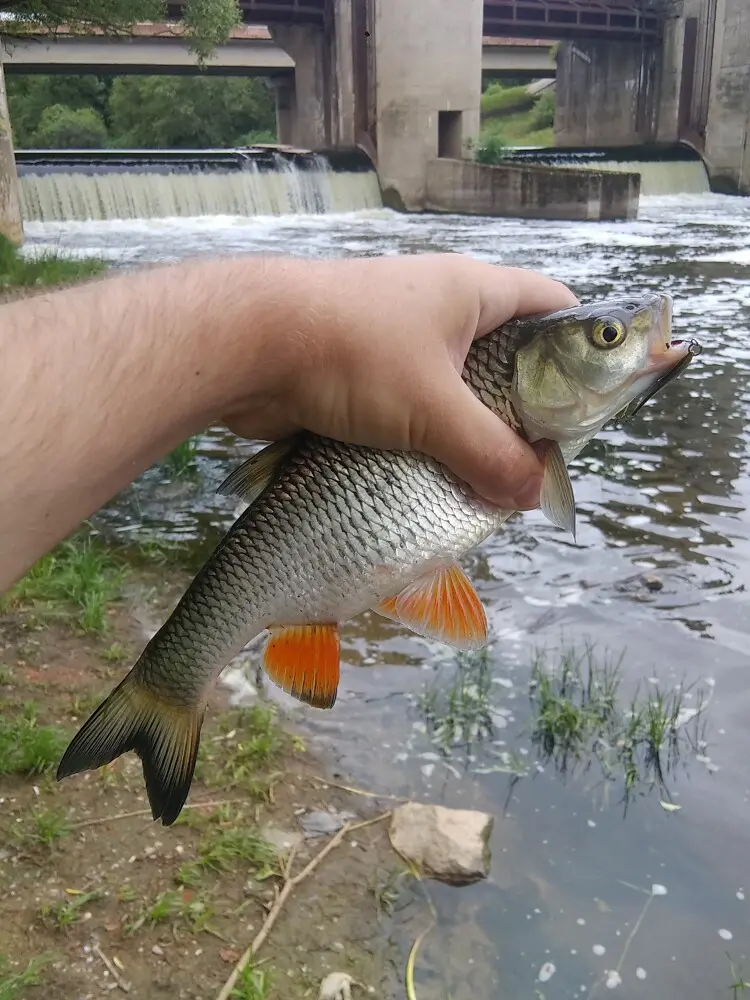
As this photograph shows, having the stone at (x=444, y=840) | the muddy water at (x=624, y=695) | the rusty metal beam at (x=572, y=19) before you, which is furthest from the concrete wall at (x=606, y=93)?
the stone at (x=444, y=840)

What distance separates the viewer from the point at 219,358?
5.96ft

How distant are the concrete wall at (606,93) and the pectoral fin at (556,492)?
43364 millimetres

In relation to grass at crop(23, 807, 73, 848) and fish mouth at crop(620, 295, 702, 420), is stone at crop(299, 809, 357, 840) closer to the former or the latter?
grass at crop(23, 807, 73, 848)

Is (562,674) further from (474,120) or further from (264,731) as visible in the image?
(474,120)

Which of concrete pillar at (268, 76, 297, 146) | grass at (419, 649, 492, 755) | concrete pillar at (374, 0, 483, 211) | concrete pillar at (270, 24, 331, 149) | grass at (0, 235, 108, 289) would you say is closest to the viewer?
grass at (419, 649, 492, 755)

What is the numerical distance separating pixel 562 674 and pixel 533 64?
51.7 metres

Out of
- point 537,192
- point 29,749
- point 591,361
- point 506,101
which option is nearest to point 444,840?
point 29,749

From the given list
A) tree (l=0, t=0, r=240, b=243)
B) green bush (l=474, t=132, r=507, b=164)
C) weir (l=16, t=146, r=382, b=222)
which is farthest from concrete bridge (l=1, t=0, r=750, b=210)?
tree (l=0, t=0, r=240, b=243)

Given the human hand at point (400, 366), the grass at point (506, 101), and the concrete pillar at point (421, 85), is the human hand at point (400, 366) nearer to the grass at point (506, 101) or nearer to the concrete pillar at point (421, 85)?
the concrete pillar at point (421, 85)

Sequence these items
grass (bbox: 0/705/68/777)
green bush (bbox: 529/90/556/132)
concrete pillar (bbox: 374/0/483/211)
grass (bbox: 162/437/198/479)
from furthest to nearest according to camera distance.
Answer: green bush (bbox: 529/90/556/132)
concrete pillar (bbox: 374/0/483/211)
grass (bbox: 162/437/198/479)
grass (bbox: 0/705/68/777)

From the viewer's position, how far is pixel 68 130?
57094 millimetres

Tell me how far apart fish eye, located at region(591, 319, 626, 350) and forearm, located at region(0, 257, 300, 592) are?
2.11 feet

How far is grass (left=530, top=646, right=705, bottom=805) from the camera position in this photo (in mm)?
4004

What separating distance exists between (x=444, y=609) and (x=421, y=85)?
32.5m
